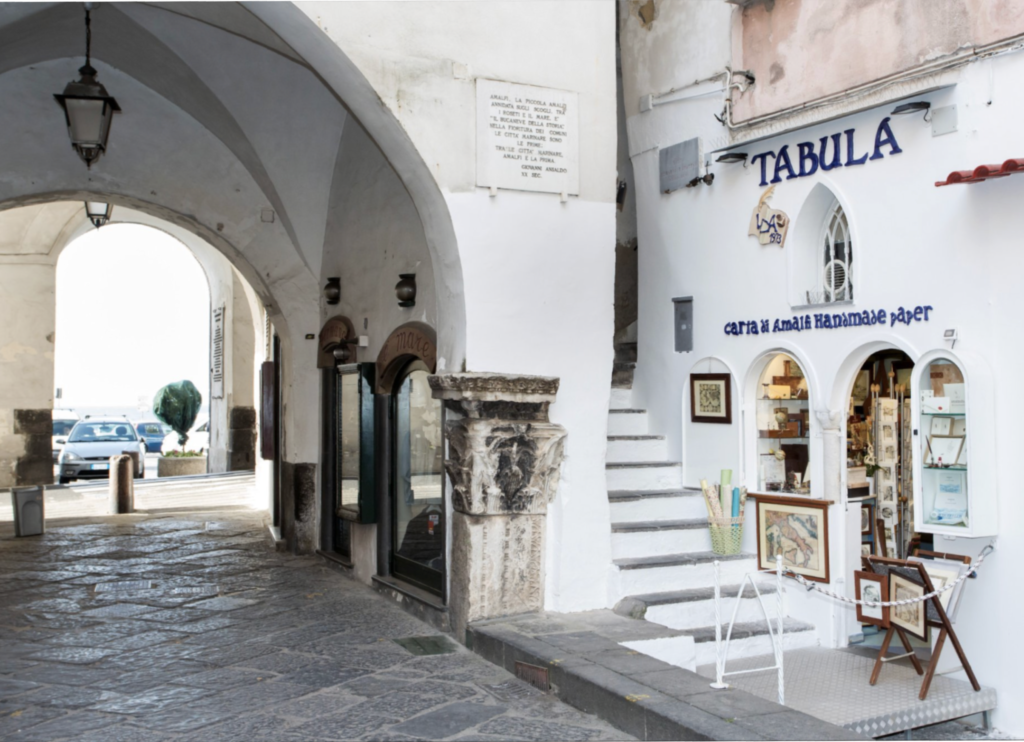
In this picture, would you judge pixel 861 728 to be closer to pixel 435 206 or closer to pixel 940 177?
pixel 940 177

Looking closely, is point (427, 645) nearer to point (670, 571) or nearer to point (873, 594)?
point (670, 571)

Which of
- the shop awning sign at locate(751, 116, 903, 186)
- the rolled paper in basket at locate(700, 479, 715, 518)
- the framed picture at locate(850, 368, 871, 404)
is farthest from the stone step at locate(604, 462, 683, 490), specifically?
the shop awning sign at locate(751, 116, 903, 186)

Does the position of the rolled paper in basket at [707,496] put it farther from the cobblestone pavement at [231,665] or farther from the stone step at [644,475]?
the cobblestone pavement at [231,665]

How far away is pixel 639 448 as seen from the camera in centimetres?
794

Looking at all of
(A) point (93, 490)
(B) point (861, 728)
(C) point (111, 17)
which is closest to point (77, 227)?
(A) point (93, 490)

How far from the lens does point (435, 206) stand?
19.0ft

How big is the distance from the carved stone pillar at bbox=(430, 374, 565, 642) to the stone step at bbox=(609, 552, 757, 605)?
637 millimetres

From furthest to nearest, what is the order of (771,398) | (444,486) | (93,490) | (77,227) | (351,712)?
1. (77,227)
2. (93,490)
3. (771,398)
4. (444,486)
5. (351,712)

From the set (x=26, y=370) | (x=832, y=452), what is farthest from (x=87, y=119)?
(x=26, y=370)

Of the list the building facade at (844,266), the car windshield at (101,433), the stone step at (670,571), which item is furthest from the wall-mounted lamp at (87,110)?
the car windshield at (101,433)

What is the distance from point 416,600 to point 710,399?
2.74 metres

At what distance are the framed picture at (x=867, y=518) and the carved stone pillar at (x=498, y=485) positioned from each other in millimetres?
2490

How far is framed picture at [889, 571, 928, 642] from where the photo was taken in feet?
18.6

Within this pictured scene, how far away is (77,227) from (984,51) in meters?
15.7
